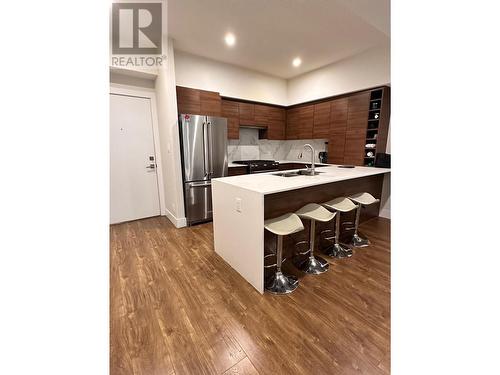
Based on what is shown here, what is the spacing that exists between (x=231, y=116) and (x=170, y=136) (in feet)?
4.86

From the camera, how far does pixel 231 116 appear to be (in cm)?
425

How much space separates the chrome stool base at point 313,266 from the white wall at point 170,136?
6.75ft

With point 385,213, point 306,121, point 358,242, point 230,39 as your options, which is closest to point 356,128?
point 306,121

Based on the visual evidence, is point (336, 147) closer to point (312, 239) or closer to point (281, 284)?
point (312, 239)

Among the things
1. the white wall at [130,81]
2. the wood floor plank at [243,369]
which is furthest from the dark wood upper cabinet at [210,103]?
the wood floor plank at [243,369]

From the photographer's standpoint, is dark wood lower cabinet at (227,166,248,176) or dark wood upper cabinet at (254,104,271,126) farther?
dark wood upper cabinet at (254,104,271,126)

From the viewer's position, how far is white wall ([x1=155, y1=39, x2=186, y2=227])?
3.09 m

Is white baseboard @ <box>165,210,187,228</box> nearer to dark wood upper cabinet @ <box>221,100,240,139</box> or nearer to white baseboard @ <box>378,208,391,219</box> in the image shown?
dark wood upper cabinet @ <box>221,100,240,139</box>

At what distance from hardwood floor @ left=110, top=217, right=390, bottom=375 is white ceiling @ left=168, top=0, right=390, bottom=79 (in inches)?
92.5

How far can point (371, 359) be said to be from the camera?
1.28 metres

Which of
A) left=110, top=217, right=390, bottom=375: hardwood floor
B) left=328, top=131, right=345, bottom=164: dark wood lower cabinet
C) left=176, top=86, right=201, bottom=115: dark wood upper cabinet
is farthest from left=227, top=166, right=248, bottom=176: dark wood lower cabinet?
Result: left=110, top=217, right=390, bottom=375: hardwood floor
